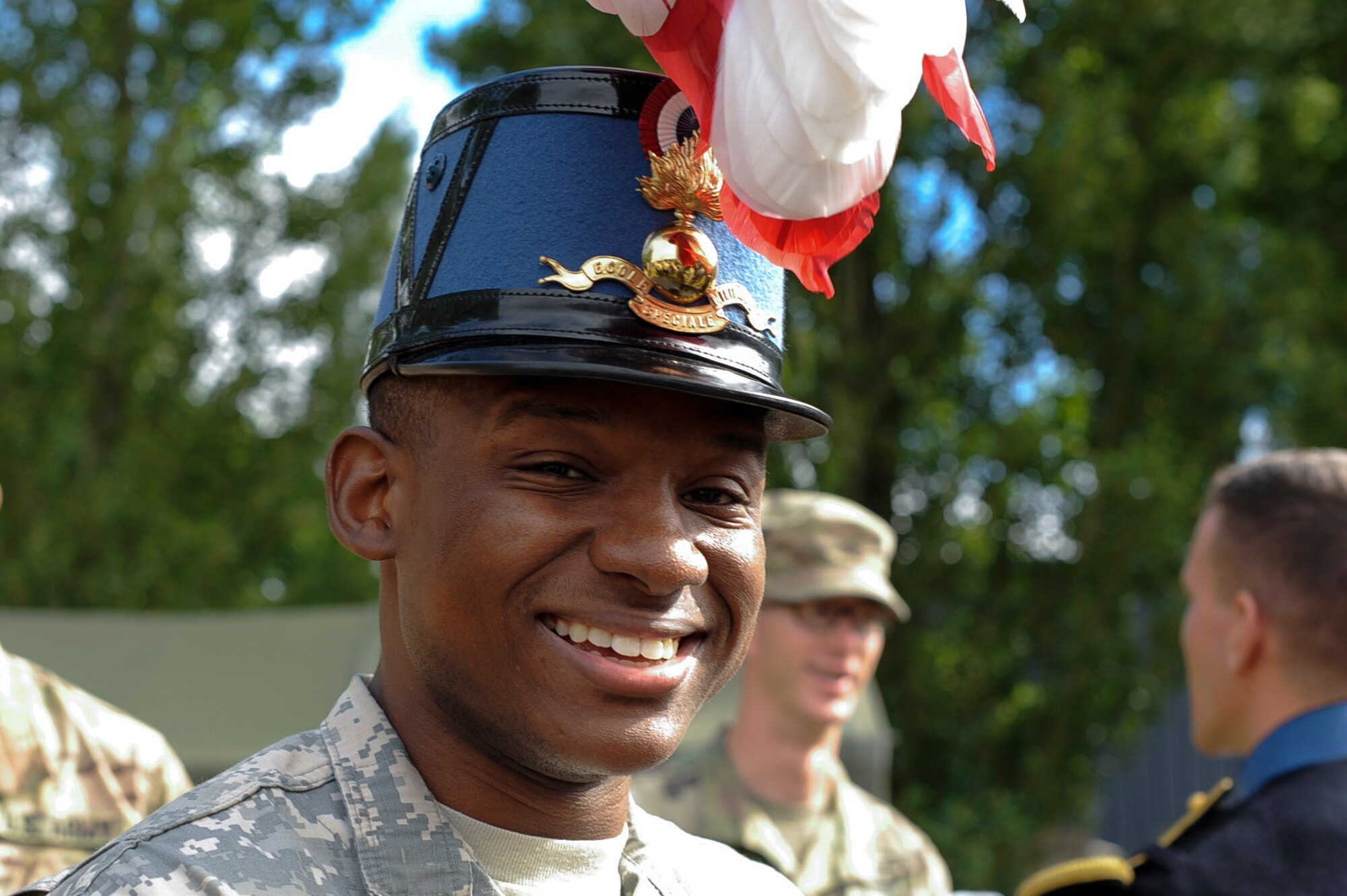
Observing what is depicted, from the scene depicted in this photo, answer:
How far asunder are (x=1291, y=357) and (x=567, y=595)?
10297 millimetres

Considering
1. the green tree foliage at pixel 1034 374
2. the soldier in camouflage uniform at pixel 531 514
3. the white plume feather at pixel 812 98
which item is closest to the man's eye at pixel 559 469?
the soldier in camouflage uniform at pixel 531 514

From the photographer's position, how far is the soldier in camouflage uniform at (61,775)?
2.98 metres

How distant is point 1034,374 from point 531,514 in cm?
886

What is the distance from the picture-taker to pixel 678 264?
1742 mm

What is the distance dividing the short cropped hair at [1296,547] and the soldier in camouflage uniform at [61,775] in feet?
7.89

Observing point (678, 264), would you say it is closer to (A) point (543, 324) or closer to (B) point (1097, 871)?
(A) point (543, 324)

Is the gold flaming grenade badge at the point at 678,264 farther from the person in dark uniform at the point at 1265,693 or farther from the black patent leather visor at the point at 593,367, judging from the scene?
the person in dark uniform at the point at 1265,693

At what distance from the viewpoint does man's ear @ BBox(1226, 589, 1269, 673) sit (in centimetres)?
319

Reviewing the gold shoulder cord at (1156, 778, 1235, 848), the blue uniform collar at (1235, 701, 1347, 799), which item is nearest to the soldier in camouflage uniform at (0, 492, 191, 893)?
the gold shoulder cord at (1156, 778, 1235, 848)

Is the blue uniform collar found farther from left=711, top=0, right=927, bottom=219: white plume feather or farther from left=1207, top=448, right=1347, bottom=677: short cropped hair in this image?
left=711, top=0, right=927, bottom=219: white plume feather

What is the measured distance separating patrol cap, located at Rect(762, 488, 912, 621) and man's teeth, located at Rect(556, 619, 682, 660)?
259cm

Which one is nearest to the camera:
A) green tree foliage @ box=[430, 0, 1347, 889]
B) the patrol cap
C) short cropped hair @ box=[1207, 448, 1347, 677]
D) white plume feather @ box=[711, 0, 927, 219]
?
white plume feather @ box=[711, 0, 927, 219]

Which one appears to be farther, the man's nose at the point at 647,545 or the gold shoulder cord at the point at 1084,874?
the gold shoulder cord at the point at 1084,874

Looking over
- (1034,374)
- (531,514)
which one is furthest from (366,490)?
(1034,374)
